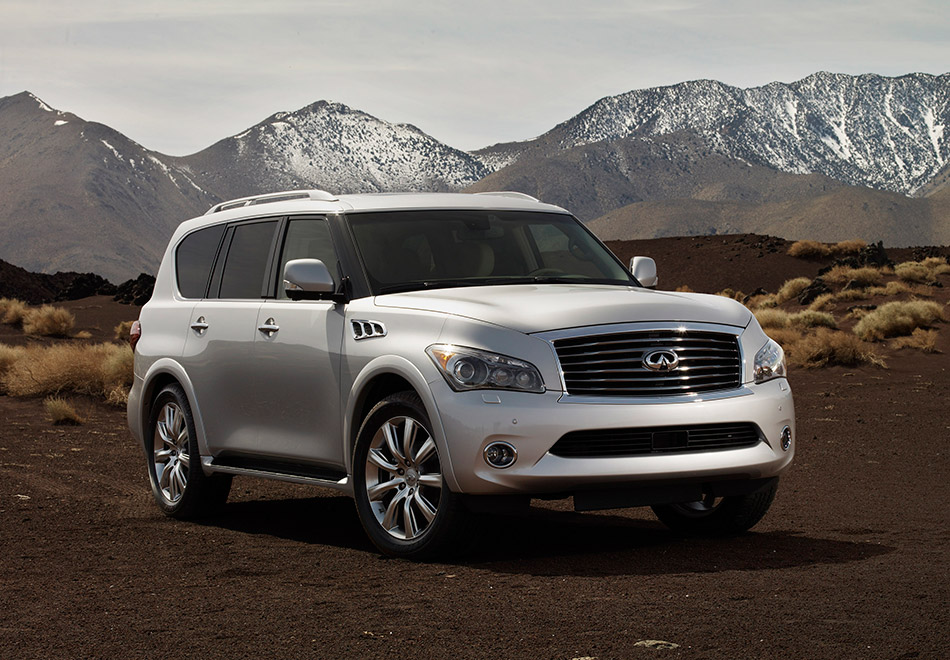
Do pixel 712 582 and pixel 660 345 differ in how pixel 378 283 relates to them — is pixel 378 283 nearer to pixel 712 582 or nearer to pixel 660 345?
pixel 660 345

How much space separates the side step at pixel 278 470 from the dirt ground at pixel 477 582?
0.41 m

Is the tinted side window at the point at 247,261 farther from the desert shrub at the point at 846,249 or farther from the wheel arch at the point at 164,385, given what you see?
the desert shrub at the point at 846,249

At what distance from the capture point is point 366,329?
7344 millimetres

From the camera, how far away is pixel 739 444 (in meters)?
7.13

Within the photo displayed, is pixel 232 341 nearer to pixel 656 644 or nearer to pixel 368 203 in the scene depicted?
pixel 368 203

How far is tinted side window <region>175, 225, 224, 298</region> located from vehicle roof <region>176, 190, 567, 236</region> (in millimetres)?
215

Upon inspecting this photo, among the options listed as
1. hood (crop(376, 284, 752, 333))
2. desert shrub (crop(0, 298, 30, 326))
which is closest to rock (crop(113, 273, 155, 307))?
desert shrub (crop(0, 298, 30, 326))

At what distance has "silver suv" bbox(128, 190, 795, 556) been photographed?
6621 mm

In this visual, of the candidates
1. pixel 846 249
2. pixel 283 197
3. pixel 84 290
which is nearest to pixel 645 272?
pixel 283 197

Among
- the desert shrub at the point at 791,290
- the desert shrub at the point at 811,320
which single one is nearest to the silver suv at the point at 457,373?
the desert shrub at the point at 811,320

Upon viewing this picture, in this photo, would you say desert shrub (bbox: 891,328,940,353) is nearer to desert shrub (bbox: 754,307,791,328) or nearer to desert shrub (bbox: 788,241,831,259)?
desert shrub (bbox: 754,307,791,328)

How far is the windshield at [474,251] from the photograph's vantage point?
7844 millimetres

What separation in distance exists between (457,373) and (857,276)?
123 ft

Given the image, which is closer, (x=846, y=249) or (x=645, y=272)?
(x=645, y=272)
